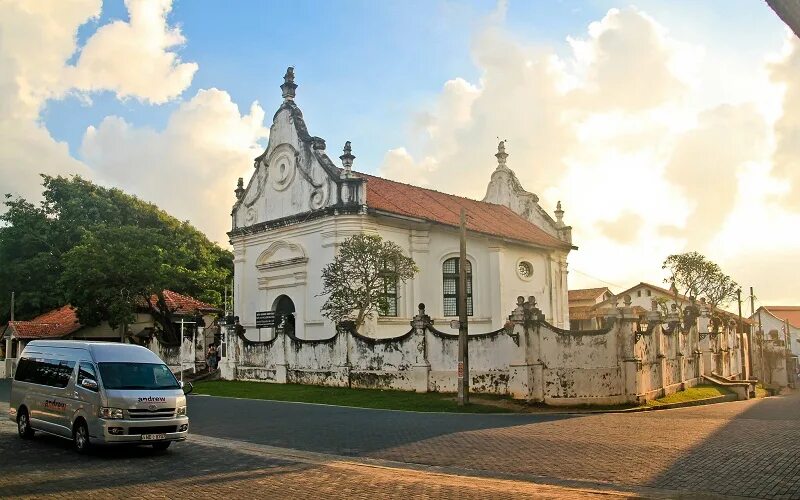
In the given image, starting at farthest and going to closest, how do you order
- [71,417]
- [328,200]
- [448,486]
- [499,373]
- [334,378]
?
[328,200] < [334,378] < [499,373] < [71,417] < [448,486]

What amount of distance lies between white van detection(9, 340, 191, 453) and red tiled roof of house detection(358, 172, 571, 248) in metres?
19.2

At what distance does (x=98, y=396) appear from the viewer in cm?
1294

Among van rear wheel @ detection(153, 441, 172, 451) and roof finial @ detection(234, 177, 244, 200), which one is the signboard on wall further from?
van rear wheel @ detection(153, 441, 172, 451)

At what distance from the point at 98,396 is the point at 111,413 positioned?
1.42 ft

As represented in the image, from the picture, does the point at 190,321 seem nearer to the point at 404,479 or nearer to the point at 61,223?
the point at 61,223

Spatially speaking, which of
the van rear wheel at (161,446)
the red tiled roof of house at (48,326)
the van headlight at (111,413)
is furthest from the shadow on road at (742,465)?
the red tiled roof of house at (48,326)

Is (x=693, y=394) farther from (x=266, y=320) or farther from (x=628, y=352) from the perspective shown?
(x=266, y=320)

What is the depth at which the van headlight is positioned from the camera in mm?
12750

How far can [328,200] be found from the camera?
1315 inches

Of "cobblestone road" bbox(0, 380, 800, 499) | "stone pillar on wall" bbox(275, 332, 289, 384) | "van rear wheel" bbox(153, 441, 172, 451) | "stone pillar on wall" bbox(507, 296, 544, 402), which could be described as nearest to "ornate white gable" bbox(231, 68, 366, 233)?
"stone pillar on wall" bbox(275, 332, 289, 384)

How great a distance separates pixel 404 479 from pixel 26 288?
44.3m

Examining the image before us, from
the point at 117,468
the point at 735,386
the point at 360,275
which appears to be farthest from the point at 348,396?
the point at 735,386

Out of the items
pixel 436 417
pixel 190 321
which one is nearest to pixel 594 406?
pixel 436 417

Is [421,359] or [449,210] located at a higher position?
[449,210]
